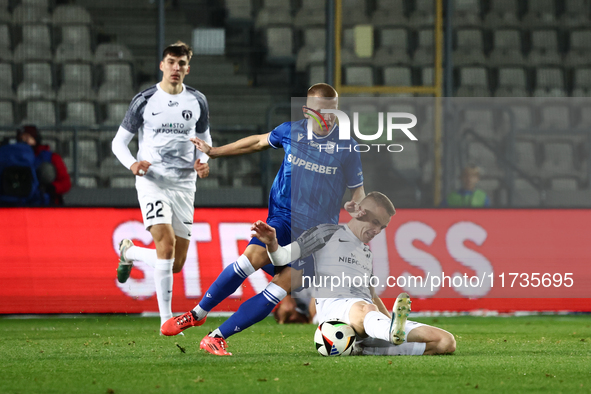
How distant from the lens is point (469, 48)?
1149 centimetres

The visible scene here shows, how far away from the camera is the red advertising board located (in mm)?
9281

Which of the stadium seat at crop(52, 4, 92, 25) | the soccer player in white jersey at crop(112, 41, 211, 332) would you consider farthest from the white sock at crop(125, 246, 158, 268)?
the stadium seat at crop(52, 4, 92, 25)

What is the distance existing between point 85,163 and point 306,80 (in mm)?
2794

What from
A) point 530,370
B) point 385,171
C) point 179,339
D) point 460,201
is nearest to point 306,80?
point 385,171

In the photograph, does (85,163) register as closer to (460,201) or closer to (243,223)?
(243,223)

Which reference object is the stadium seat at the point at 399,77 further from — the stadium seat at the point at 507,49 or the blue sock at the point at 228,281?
the blue sock at the point at 228,281

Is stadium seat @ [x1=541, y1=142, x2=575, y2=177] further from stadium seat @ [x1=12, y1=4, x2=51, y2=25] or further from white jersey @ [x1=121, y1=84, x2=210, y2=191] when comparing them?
stadium seat @ [x1=12, y1=4, x2=51, y2=25]

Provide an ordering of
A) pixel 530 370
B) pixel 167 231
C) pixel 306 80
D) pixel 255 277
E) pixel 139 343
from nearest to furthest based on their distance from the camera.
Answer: pixel 530 370
pixel 139 343
pixel 167 231
pixel 255 277
pixel 306 80

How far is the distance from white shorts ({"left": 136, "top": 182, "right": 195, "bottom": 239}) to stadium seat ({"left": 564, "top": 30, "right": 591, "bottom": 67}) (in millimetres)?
6585

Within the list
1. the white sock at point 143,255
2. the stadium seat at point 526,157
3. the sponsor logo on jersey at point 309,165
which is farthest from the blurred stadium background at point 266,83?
the sponsor logo on jersey at point 309,165

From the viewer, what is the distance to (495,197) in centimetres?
974

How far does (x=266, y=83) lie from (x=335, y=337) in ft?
17.9

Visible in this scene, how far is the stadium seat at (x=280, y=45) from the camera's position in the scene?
10.5 m

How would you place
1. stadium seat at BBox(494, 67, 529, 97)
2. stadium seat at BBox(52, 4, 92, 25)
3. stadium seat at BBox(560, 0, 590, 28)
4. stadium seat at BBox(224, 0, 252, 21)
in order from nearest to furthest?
1. stadium seat at BBox(52, 4, 92, 25)
2. stadium seat at BBox(224, 0, 252, 21)
3. stadium seat at BBox(560, 0, 590, 28)
4. stadium seat at BBox(494, 67, 529, 97)
